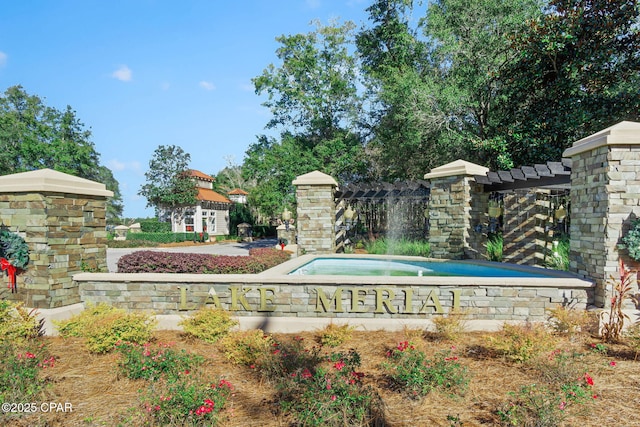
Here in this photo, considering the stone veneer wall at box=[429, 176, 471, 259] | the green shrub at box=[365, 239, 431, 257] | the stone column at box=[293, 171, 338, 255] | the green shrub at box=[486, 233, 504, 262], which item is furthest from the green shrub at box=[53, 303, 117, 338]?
the green shrub at box=[486, 233, 504, 262]

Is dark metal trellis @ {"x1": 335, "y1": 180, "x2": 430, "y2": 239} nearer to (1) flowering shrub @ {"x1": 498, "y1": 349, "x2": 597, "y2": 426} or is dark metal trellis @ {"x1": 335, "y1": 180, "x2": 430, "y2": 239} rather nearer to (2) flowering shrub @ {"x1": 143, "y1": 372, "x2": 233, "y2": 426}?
(1) flowering shrub @ {"x1": 498, "y1": 349, "x2": 597, "y2": 426}

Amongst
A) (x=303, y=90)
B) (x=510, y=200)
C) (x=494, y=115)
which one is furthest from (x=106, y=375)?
(x=303, y=90)

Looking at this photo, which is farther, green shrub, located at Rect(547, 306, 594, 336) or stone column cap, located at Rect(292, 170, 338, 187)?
stone column cap, located at Rect(292, 170, 338, 187)

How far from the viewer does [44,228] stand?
605cm

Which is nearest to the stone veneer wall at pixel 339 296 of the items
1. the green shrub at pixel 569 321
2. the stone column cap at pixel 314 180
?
the green shrub at pixel 569 321

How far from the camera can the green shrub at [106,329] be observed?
5.06 m

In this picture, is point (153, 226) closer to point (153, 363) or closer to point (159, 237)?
point (159, 237)

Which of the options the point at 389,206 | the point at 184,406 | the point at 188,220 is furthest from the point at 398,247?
the point at 188,220

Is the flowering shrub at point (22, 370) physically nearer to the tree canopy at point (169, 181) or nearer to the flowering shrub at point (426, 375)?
the flowering shrub at point (426, 375)

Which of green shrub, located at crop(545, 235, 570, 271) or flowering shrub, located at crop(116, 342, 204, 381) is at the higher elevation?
green shrub, located at crop(545, 235, 570, 271)

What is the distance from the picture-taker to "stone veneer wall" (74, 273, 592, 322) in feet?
19.7

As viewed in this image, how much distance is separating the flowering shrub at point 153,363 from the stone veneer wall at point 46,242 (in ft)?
8.72

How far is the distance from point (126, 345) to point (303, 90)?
2039cm

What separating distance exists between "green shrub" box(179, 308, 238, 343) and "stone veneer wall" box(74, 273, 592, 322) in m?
0.61
